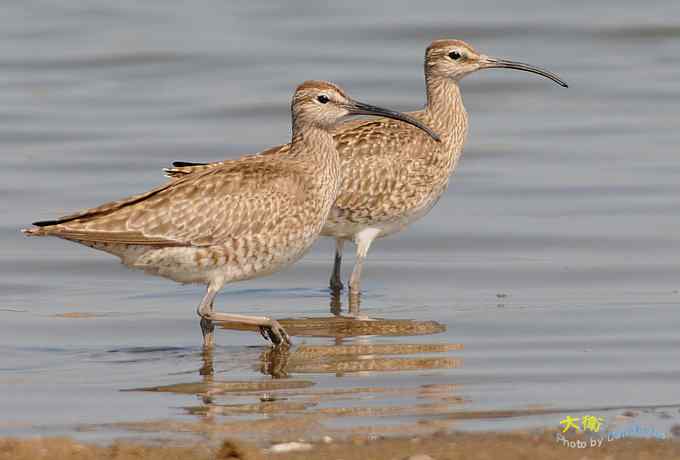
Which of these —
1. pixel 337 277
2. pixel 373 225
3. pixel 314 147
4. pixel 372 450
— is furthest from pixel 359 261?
pixel 372 450

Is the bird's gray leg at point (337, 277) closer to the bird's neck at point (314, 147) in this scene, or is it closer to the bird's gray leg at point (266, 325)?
the bird's neck at point (314, 147)

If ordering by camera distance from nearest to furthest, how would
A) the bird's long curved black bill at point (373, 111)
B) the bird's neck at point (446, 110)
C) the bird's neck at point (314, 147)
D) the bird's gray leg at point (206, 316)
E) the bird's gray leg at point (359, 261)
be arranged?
the bird's gray leg at point (206, 316) → the bird's neck at point (314, 147) → the bird's long curved black bill at point (373, 111) → the bird's gray leg at point (359, 261) → the bird's neck at point (446, 110)

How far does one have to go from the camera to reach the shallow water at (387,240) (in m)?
9.30

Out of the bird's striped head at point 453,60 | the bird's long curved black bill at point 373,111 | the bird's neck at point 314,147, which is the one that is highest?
the bird's striped head at point 453,60

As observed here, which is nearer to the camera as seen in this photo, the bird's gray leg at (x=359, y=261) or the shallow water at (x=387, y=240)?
the shallow water at (x=387, y=240)

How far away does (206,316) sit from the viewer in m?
10.6

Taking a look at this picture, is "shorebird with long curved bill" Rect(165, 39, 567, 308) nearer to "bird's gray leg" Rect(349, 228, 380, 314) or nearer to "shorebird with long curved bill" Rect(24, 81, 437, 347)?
"bird's gray leg" Rect(349, 228, 380, 314)

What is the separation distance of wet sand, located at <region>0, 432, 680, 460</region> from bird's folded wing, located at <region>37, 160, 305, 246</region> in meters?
3.05

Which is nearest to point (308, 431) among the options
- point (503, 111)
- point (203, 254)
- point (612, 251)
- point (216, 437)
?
point (216, 437)

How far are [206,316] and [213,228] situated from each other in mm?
603

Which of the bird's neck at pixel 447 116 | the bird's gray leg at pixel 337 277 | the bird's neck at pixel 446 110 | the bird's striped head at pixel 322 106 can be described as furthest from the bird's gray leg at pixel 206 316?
the bird's neck at pixel 446 110

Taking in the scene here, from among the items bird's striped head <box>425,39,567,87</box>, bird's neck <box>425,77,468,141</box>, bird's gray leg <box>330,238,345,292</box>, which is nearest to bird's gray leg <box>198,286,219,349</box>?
bird's gray leg <box>330,238,345,292</box>

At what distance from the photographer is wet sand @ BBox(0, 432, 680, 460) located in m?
7.21

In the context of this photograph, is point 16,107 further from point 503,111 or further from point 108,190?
point 503,111
